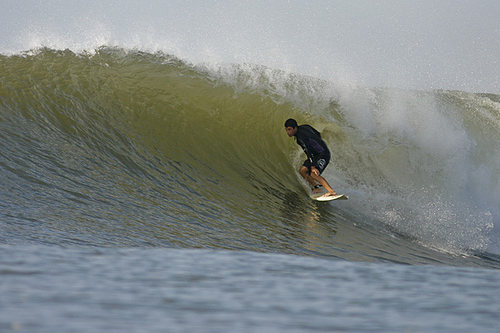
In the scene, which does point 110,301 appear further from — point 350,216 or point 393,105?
point 393,105

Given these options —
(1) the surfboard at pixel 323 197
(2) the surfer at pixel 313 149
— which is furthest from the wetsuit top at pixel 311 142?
(1) the surfboard at pixel 323 197

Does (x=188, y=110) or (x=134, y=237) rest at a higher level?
(x=188, y=110)

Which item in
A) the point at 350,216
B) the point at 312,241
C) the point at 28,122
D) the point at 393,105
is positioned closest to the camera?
the point at 312,241

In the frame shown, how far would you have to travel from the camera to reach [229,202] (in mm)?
6707

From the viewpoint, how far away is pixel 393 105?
10492 millimetres

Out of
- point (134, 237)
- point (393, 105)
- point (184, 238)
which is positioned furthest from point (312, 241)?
point (393, 105)

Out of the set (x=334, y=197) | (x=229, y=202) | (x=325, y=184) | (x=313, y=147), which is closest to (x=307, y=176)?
(x=325, y=184)

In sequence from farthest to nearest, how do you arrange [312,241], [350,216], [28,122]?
[28,122]
[350,216]
[312,241]

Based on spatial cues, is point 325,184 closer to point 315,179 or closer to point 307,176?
point 315,179

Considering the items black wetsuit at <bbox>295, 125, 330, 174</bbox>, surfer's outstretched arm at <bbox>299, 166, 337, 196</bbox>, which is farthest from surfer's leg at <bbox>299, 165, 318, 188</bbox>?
black wetsuit at <bbox>295, 125, 330, 174</bbox>

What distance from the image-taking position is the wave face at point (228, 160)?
5.30 metres

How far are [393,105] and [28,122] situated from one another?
669cm

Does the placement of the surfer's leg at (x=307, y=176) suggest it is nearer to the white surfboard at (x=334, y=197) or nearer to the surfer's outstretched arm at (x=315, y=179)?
the surfer's outstretched arm at (x=315, y=179)

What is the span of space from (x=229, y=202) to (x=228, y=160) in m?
1.82
